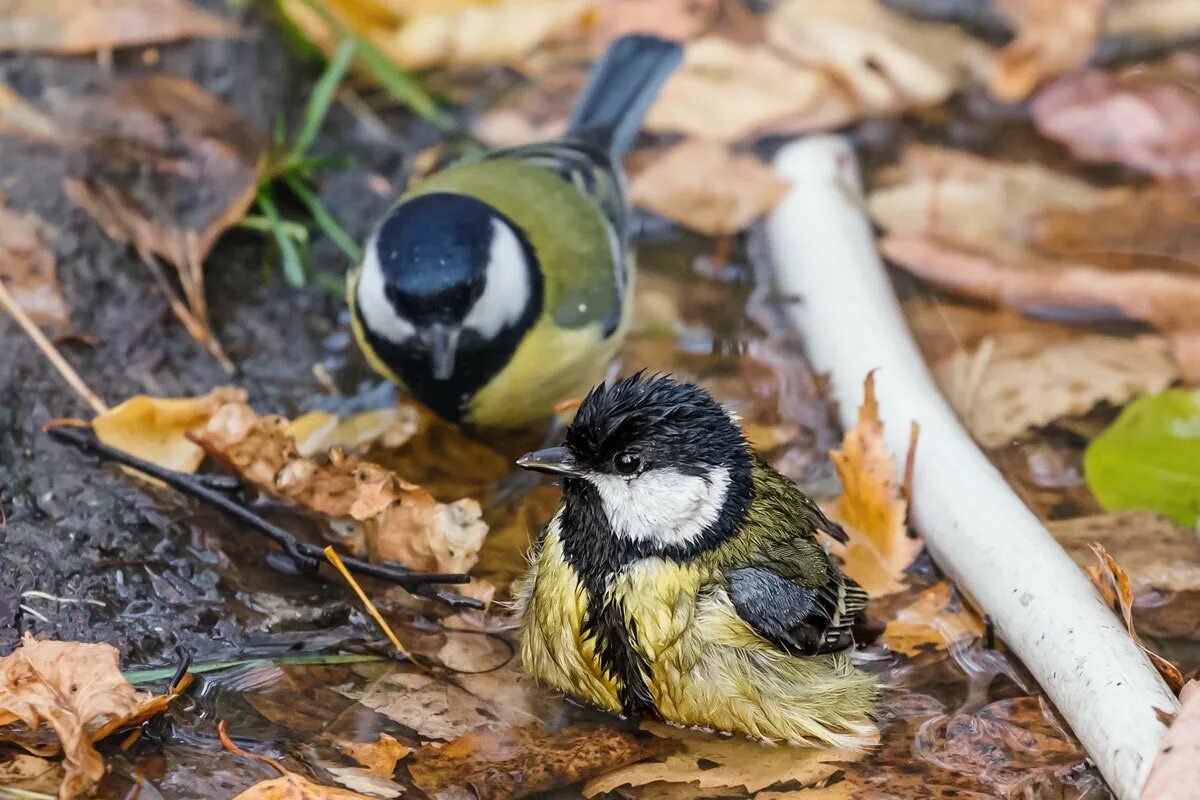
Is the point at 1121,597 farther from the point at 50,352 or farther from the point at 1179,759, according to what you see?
the point at 50,352

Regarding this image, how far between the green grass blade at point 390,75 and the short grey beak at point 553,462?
7.72 ft

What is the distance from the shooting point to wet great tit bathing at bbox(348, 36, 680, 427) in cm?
349

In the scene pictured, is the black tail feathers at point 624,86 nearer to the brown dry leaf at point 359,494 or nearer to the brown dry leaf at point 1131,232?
the brown dry leaf at point 1131,232

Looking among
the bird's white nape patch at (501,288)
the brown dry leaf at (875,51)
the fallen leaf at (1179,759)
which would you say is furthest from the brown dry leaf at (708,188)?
the fallen leaf at (1179,759)

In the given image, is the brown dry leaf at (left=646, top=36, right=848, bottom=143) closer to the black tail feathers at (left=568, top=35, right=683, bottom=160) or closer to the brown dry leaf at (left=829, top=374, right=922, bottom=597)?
the black tail feathers at (left=568, top=35, right=683, bottom=160)

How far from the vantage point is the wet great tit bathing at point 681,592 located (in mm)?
2713

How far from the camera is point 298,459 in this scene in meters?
3.14

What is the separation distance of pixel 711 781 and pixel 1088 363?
202 centimetres

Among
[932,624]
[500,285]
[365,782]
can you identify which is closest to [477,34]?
[500,285]

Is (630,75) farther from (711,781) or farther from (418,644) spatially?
(711,781)

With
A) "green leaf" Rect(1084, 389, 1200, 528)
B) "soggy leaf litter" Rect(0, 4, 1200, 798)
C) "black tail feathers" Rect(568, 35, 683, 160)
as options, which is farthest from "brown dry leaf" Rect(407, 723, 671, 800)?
"black tail feathers" Rect(568, 35, 683, 160)

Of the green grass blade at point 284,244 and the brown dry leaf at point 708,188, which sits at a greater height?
the brown dry leaf at point 708,188

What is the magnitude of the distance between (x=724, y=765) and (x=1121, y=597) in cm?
91

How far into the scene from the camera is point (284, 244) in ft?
13.2
